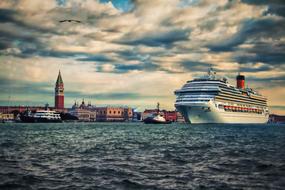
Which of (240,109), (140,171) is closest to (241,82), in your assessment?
(240,109)

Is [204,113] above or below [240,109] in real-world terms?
below

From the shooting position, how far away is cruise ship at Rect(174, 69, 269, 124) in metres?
104

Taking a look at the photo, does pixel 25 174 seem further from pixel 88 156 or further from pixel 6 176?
pixel 88 156

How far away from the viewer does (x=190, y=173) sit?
75.4 feet

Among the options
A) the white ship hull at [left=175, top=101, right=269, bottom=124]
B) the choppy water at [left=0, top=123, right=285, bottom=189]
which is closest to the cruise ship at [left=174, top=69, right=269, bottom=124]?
the white ship hull at [left=175, top=101, right=269, bottom=124]

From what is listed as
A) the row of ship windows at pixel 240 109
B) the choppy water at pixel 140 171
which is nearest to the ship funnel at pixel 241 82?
the row of ship windows at pixel 240 109

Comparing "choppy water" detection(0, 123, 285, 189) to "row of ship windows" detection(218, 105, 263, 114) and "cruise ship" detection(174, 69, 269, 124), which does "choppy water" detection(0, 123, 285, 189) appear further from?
"row of ship windows" detection(218, 105, 263, 114)

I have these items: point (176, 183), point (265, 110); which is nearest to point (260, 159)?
point (176, 183)

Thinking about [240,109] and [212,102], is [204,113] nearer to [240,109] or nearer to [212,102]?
[212,102]

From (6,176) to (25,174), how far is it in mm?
1045

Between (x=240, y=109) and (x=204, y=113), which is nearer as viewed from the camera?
(x=204, y=113)

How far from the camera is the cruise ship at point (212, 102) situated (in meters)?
104

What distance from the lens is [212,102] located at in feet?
343

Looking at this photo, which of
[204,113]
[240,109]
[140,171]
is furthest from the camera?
[240,109]
